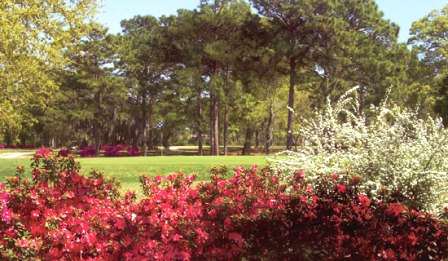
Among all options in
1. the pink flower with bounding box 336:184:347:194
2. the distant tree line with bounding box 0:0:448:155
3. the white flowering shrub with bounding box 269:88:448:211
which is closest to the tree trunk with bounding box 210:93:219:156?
the distant tree line with bounding box 0:0:448:155

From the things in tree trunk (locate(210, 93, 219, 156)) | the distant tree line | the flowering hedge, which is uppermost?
the distant tree line

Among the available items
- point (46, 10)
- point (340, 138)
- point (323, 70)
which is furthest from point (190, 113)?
point (340, 138)

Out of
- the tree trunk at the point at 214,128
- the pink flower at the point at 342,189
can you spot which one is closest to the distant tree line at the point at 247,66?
the tree trunk at the point at 214,128

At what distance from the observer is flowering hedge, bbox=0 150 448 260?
13.7ft

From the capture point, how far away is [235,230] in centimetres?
457

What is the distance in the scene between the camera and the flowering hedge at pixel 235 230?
4.18 m

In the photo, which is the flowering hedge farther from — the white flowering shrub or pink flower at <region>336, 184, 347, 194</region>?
the white flowering shrub

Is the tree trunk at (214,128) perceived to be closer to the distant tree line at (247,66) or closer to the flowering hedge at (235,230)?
the distant tree line at (247,66)

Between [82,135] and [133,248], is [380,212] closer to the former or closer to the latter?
[133,248]

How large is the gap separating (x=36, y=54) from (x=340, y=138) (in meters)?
11.8

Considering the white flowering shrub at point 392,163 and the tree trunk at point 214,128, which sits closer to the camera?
the white flowering shrub at point 392,163

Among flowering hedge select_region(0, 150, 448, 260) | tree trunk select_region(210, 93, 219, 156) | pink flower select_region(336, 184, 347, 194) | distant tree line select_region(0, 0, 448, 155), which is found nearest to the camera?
flowering hedge select_region(0, 150, 448, 260)

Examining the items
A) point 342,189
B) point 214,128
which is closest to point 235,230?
point 342,189

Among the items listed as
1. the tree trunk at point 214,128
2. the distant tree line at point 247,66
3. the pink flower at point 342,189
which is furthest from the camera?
the tree trunk at point 214,128
